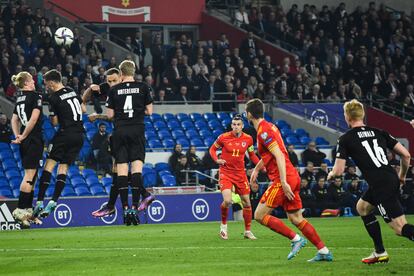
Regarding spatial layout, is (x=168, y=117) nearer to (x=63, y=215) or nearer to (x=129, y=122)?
(x=63, y=215)

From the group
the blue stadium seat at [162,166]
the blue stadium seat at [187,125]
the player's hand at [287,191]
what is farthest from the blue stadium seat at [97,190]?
the player's hand at [287,191]

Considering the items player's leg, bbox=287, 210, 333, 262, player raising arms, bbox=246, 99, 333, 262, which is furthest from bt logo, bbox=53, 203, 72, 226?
player's leg, bbox=287, 210, 333, 262

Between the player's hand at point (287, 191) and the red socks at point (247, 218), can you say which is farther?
the red socks at point (247, 218)

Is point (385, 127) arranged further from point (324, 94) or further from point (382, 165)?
point (382, 165)

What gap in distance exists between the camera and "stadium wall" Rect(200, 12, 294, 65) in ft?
125

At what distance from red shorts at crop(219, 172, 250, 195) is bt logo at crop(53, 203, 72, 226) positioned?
6649 millimetres

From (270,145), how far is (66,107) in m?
4.94

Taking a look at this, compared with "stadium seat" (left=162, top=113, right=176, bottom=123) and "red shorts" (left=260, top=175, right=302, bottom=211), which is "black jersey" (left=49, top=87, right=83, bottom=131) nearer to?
"red shorts" (left=260, top=175, right=302, bottom=211)

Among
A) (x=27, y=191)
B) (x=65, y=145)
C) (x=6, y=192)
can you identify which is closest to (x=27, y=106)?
(x=65, y=145)

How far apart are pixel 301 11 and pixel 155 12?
6475mm

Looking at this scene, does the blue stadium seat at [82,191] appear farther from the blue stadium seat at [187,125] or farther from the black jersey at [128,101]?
→ the black jersey at [128,101]

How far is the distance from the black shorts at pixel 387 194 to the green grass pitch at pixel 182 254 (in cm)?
64

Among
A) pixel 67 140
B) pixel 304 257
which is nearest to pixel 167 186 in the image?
pixel 67 140

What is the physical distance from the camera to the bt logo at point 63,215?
25375 millimetres
